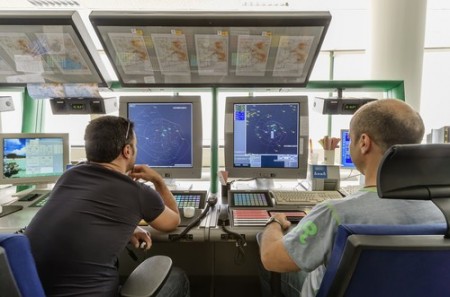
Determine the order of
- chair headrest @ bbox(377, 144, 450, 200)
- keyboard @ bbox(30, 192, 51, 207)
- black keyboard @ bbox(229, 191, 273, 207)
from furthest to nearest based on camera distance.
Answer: keyboard @ bbox(30, 192, 51, 207)
black keyboard @ bbox(229, 191, 273, 207)
chair headrest @ bbox(377, 144, 450, 200)

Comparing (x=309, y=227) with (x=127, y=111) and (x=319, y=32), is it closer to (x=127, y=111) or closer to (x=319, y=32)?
(x=319, y=32)

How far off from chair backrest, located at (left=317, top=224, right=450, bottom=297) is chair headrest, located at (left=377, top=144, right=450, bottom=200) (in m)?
0.10

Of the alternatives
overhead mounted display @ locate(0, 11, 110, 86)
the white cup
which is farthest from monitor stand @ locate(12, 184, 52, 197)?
the white cup

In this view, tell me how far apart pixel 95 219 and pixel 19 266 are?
1.07 ft

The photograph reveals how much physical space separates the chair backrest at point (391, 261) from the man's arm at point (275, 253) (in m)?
0.19

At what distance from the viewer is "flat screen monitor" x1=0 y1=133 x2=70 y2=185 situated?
1646mm

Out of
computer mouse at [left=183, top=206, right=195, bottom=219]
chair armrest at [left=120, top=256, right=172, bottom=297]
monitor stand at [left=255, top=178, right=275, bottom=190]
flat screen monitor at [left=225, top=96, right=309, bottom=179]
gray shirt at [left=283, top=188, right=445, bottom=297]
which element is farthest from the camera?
monitor stand at [left=255, top=178, right=275, bottom=190]

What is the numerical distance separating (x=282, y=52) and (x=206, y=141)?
685 mm

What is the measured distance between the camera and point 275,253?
Answer: 3.01ft

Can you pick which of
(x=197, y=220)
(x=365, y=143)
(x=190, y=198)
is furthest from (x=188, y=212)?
(x=365, y=143)

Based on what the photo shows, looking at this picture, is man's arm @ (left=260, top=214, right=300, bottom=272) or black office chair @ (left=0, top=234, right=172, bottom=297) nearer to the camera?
black office chair @ (left=0, top=234, right=172, bottom=297)

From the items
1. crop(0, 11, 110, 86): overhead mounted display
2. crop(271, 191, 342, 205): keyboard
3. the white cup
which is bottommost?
crop(271, 191, 342, 205): keyboard

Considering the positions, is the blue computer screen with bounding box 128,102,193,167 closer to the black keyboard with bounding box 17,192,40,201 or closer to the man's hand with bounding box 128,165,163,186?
the man's hand with bounding box 128,165,163,186

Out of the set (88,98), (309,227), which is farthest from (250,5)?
(309,227)
